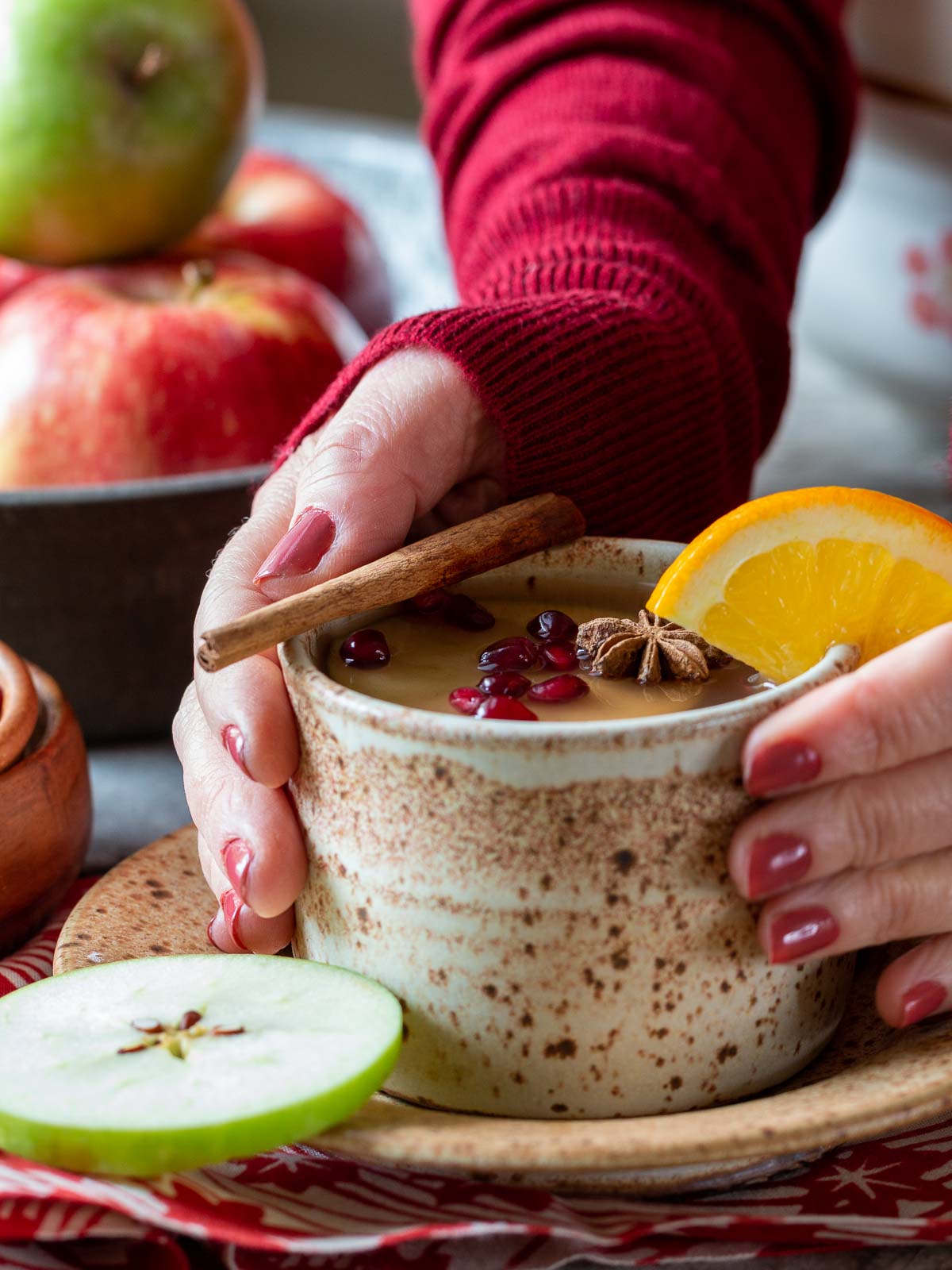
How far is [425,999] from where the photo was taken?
62 centimetres

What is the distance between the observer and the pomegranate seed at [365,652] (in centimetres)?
70

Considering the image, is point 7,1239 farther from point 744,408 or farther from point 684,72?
point 684,72

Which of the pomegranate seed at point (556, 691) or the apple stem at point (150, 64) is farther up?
the apple stem at point (150, 64)

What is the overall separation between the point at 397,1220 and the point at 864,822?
0.25 m

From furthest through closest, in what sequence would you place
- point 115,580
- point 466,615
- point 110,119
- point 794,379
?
point 794,379 < point 110,119 < point 115,580 < point 466,615

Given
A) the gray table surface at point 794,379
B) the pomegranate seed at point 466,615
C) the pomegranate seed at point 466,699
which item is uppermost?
the pomegranate seed at point 466,699

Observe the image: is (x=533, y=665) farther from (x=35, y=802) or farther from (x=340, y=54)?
(x=340, y=54)

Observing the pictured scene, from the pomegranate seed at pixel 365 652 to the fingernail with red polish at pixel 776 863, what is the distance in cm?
21

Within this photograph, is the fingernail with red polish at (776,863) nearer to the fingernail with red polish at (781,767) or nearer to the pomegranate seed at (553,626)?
the fingernail with red polish at (781,767)

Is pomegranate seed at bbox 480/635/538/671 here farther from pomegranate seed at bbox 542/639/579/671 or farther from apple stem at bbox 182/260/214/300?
apple stem at bbox 182/260/214/300

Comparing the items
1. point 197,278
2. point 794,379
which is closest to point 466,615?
point 197,278

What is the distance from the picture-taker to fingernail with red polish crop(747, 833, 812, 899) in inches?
23.2

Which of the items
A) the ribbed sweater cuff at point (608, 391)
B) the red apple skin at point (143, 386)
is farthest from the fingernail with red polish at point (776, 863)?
the red apple skin at point (143, 386)

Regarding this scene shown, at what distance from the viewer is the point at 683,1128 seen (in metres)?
0.54
